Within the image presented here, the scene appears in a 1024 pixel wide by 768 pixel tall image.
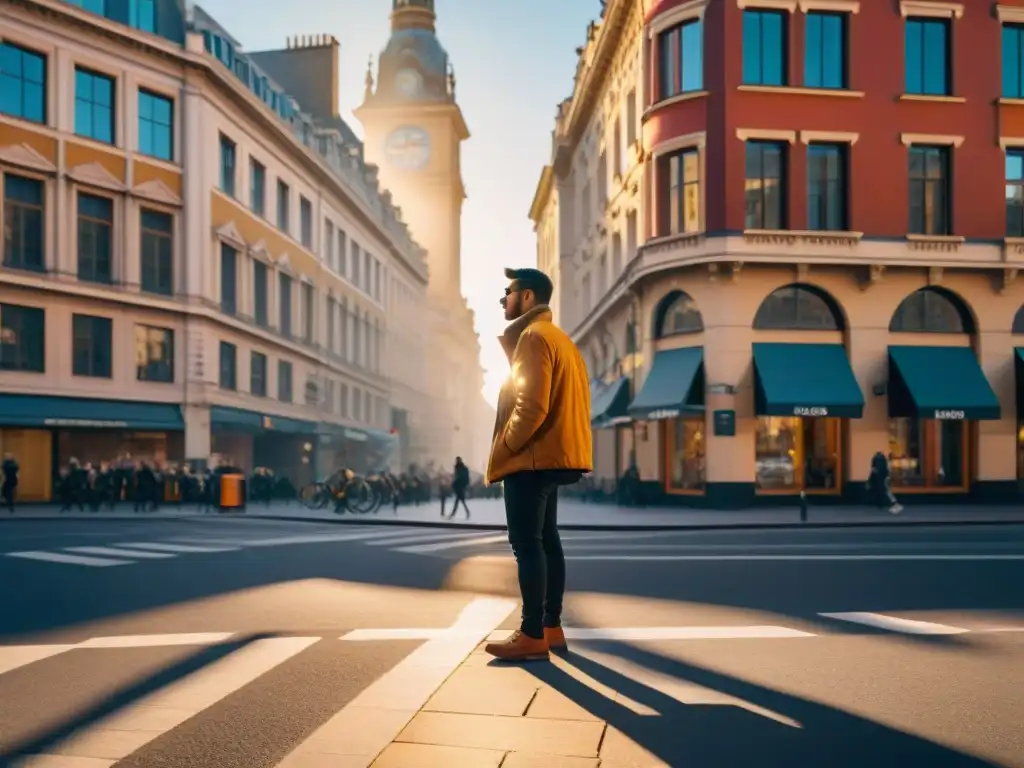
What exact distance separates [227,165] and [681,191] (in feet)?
59.6

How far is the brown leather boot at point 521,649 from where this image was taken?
5348 mm

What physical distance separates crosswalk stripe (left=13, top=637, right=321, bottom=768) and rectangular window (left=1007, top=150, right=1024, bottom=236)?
86.4 feet

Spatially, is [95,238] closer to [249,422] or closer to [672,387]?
[249,422]

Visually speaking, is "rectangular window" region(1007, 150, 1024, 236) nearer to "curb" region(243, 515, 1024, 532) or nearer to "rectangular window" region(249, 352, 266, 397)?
"curb" region(243, 515, 1024, 532)

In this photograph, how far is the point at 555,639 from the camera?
18.9 ft

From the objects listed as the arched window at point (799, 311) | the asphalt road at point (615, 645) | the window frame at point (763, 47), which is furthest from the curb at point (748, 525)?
the window frame at point (763, 47)

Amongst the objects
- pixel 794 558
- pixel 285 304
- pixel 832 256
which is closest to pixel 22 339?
pixel 285 304

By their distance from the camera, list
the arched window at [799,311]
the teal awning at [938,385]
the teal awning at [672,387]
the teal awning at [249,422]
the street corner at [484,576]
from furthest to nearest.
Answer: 1. the teal awning at [249,422]
2. the arched window at [799,311]
3. the teal awning at [672,387]
4. the teal awning at [938,385]
5. the street corner at [484,576]

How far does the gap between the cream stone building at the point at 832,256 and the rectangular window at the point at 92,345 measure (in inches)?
653

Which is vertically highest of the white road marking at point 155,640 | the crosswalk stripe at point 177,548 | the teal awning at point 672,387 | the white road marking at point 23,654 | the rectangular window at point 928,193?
the rectangular window at point 928,193

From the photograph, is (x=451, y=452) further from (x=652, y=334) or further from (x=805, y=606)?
(x=805, y=606)

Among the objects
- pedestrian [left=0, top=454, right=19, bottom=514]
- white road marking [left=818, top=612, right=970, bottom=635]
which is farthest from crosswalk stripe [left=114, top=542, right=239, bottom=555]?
pedestrian [left=0, top=454, right=19, bottom=514]

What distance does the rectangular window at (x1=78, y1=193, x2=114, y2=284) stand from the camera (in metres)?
31.2

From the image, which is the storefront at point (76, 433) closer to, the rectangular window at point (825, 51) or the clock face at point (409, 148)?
the rectangular window at point (825, 51)
